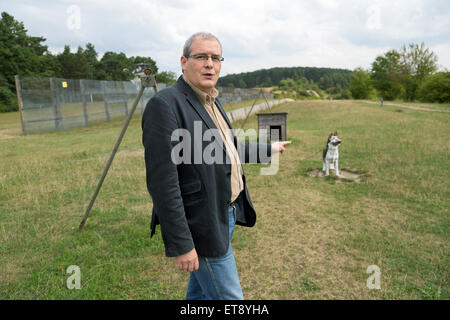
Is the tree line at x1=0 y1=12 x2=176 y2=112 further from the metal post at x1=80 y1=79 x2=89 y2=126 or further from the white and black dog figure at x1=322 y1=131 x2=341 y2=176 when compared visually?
the white and black dog figure at x1=322 y1=131 x2=341 y2=176

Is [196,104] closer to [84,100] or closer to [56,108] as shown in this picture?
[56,108]

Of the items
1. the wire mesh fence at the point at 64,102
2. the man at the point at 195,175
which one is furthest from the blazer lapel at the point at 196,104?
the wire mesh fence at the point at 64,102

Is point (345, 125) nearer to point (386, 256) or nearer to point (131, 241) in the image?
point (386, 256)

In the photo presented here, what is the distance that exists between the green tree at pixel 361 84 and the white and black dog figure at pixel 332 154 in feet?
215

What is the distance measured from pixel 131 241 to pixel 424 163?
7730mm

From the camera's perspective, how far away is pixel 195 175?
1668 millimetres

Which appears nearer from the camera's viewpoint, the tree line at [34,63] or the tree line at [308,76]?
the tree line at [34,63]

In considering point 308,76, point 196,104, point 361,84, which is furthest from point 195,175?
point 308,76

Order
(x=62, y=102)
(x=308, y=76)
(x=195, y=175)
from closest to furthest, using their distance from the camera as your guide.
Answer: (x=195, y=175)
(x=62, y=102)
(x=308, y=76)

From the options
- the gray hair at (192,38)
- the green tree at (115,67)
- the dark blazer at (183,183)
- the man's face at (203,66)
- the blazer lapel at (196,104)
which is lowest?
the dark blazer at (183,183)

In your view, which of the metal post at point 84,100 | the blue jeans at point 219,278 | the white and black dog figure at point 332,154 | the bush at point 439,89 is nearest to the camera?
the blue jeans at point 219,278

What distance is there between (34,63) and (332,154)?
44.4 m

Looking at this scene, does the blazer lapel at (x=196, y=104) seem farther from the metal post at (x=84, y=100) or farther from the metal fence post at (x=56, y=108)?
the metal post at (x=84, y=100)

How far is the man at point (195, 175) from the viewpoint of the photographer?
1.57 metres
